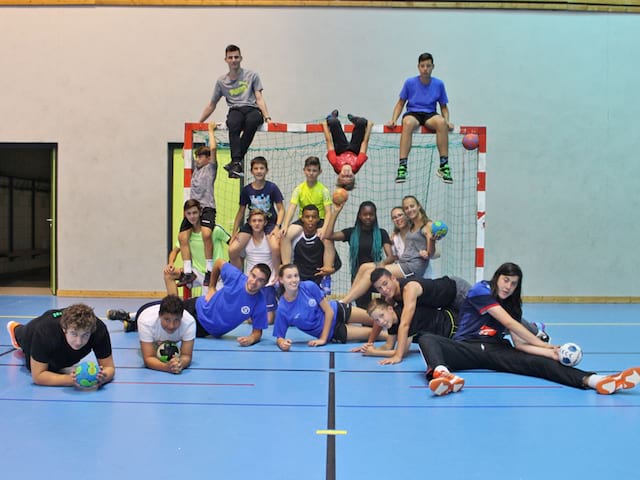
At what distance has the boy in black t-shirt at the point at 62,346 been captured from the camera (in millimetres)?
4461

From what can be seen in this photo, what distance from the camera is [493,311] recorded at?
17.3 feet

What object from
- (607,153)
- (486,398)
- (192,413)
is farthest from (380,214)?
(192,413)

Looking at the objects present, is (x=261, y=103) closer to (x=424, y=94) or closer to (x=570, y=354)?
(x=424, y=94)

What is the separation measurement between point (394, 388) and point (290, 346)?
75.9 inches

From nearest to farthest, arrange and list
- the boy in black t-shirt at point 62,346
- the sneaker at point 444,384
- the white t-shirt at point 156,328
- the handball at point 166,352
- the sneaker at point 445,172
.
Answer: the boy in black t-shirt at point 62,346 → the sneaker at point 444,384 → the white t-shirt at point 156,328 → the handball at point 166,352 → the sneaker at point 445,172

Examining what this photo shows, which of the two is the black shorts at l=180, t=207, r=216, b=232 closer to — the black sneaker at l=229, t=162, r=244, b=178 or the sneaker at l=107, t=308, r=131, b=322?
the black sneaker at l=229, t=162, r=244, b=178

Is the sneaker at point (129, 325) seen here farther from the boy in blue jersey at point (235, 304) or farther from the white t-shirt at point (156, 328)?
the white t-shirt at point (156, 328)

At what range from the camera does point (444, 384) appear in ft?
15.5

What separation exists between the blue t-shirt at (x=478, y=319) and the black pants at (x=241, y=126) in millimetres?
3875

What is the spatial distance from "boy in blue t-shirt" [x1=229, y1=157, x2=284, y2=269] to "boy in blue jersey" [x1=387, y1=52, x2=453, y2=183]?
1.69 meters

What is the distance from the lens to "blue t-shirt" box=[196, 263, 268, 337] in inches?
261

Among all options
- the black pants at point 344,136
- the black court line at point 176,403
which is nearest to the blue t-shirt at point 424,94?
the black pants at point 344,136

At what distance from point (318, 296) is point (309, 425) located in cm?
274

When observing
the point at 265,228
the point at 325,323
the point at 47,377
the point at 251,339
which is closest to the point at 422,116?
the point at 265,228
